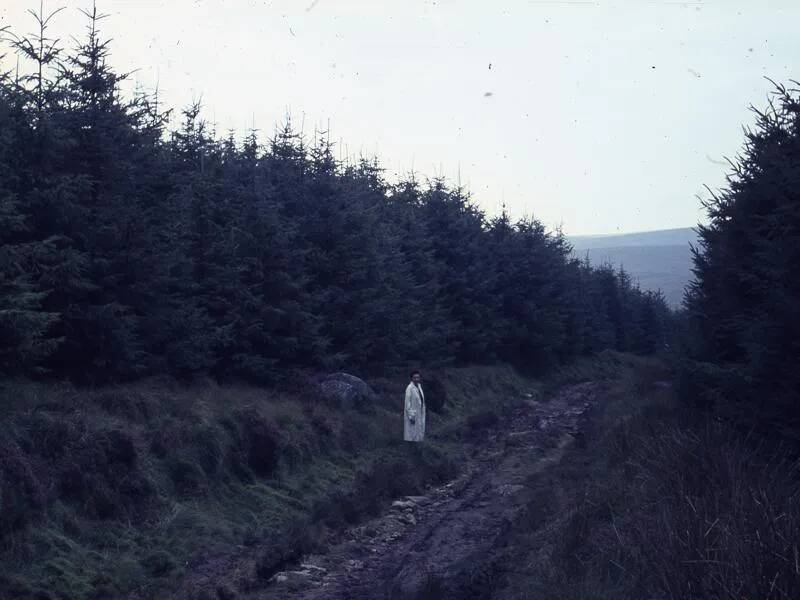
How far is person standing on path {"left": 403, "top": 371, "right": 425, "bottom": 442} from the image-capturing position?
68.2 feet

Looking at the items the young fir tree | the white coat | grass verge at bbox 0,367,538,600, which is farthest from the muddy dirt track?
the young fir tree

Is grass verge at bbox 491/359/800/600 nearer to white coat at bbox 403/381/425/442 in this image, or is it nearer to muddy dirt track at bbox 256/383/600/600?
muddy dirt track at bbox 256/383/600/600

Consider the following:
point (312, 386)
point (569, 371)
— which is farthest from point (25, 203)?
point (569, 371)

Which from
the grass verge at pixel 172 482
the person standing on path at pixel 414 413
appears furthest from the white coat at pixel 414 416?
the grass verge at pixel 172 482

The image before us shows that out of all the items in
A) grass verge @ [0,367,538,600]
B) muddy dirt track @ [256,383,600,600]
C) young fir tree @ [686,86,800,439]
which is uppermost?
young fir tree @ [686,86,800,439]

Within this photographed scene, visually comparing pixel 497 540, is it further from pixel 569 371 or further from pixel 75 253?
pixel 569 371

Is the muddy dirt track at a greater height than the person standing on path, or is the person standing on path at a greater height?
the person standing on path

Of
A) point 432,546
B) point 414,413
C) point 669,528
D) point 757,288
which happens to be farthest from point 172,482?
point 757,288

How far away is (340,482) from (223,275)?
20.8 ft

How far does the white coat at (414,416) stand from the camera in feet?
68.5

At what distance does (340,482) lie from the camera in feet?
57.1

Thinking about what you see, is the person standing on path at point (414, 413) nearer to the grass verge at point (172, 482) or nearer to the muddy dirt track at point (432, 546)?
the grass verge at point (172, 482)

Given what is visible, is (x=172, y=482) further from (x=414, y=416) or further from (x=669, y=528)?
(x=669, y=528)

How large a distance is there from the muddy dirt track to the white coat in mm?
1595
